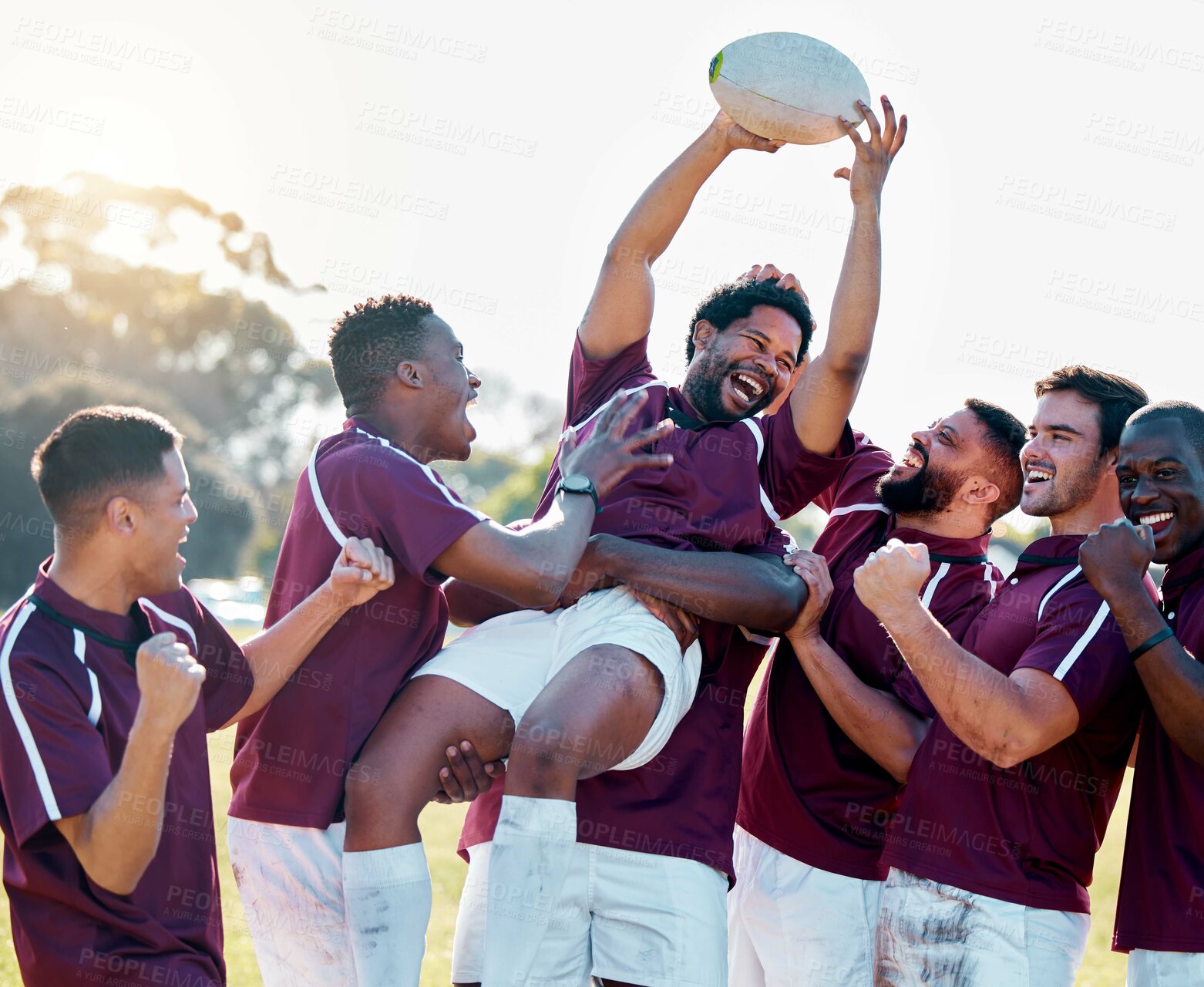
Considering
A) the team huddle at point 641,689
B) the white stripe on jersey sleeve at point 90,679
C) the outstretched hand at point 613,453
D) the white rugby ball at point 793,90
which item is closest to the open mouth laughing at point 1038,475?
the team huddle at point 641,689

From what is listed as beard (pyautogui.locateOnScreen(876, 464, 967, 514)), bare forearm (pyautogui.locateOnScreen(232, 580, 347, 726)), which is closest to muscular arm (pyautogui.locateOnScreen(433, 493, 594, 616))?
bare forearm (pyautogui.locateOnScreen(232, 580, 347, 726))

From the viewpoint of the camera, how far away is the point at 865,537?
545cm

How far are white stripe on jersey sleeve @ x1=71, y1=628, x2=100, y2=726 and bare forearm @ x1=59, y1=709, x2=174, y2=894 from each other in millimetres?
243

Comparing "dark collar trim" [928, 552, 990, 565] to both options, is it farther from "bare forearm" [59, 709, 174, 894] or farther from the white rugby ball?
"bare forearm" [59, 709, 174, 894]

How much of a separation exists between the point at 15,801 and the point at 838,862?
9.97ft

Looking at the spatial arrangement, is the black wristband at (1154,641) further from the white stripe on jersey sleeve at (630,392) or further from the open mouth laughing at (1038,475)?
the white stripe on jersey sleeve at (630,392)

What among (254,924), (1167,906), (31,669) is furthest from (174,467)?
(1167,906)

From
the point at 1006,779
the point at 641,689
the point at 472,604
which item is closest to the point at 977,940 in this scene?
the point at 1006,779

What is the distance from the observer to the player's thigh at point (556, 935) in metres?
4.32

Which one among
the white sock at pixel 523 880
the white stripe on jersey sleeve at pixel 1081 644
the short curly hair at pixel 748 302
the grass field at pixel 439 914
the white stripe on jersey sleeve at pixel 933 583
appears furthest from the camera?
the grass field at pixel 439 914

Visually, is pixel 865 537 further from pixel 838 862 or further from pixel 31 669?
pixel 31 669

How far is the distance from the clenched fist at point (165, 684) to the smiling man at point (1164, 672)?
9.43ft

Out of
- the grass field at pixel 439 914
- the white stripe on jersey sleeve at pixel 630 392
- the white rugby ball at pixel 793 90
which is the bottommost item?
the grass field at pixel 439 914

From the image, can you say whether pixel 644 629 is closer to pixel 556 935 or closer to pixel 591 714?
pixel 591 714
